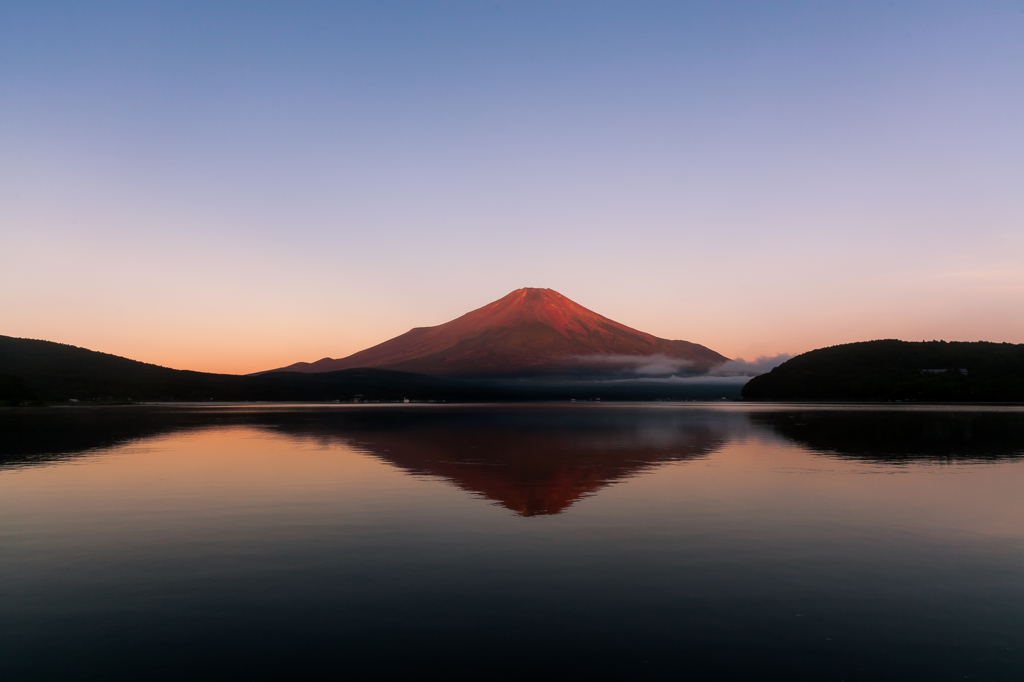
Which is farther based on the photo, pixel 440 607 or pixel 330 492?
pixel 330 492

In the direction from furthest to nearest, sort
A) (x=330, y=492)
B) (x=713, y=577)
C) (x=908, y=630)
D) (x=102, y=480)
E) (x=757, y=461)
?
(x=757, y=461) → (x=102, y=480) → (x=330, y=492) → (x=713, y=577) → (x=908, y=630)

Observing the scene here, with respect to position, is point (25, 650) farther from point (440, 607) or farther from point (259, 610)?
point (440, 607)

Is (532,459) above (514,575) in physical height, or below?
above

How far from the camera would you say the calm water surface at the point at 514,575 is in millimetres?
10836

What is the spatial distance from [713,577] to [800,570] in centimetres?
260

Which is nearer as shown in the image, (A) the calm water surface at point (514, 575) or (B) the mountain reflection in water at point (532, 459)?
(A) the calm water surface at point (514, 575)

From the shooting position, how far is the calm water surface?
35.6 feet

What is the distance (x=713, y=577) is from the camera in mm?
15602

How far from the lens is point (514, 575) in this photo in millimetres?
15609

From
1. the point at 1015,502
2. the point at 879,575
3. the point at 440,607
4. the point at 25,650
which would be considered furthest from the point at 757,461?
the point at 25,650

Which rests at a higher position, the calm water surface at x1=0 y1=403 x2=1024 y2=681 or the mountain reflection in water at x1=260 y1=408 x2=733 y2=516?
the mountain reflection in water at x1=260 y1=408 x2=733 y2=516

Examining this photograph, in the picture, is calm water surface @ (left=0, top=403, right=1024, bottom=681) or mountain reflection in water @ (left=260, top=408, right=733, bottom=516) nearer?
calm water surface @ (left=0, top=403, right=1024, bottom=681)

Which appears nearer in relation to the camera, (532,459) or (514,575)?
(514,575)

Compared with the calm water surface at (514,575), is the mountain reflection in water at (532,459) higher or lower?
higher
